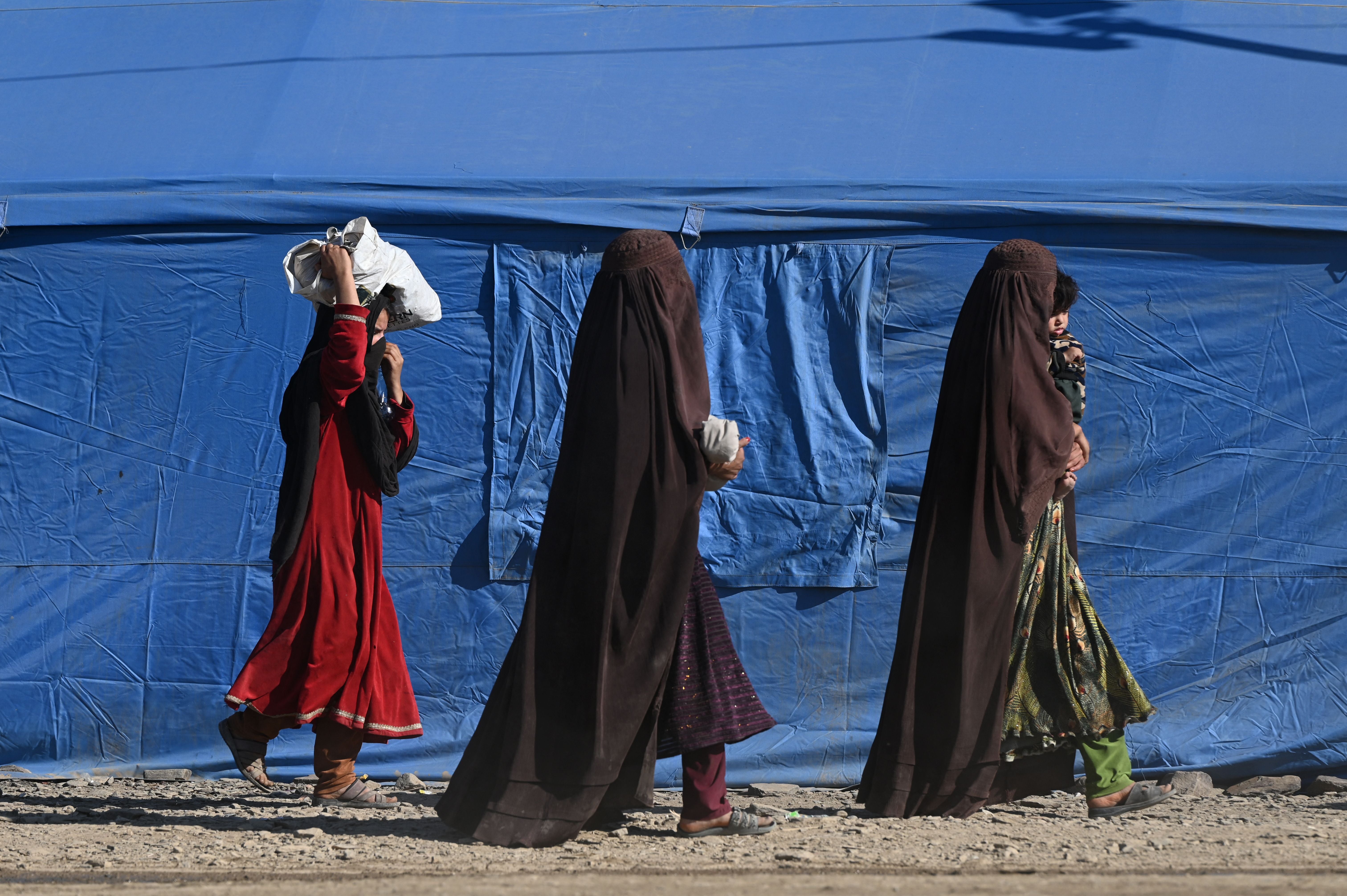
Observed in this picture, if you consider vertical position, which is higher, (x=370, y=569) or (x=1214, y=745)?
(x=370, y=569)

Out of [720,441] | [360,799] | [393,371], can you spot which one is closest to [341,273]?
[393,371]

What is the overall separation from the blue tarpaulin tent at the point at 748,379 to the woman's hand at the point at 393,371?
1.72 ft

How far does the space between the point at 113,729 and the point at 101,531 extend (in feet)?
2.08

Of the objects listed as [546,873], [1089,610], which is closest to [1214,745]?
[1089,610]

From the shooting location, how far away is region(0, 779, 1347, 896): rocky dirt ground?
2.69m

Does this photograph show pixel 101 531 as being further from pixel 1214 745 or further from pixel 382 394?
pixel 1214 745

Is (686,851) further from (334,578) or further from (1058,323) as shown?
(1058,323)

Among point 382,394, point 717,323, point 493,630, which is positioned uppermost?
point 717,323

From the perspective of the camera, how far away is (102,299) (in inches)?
168

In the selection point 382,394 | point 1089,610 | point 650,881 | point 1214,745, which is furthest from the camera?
point 1214,745

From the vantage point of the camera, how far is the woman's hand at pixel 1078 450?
11.1ft

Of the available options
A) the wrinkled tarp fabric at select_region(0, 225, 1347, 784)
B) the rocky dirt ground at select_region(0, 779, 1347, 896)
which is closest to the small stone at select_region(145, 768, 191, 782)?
the wrinkled tarp fabric at select_region(0, 225, 1347, 784)

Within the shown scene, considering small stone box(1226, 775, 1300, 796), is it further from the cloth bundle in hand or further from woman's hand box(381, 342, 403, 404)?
woman's hand box(381, 342, 403, 404)

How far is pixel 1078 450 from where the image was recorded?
3516 mm
